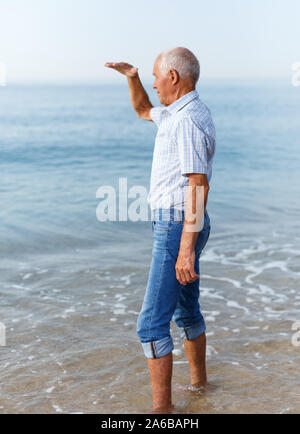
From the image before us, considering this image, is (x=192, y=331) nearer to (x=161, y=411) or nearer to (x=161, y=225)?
(x=161, y=411)

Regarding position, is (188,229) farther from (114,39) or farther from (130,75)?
(114,39)

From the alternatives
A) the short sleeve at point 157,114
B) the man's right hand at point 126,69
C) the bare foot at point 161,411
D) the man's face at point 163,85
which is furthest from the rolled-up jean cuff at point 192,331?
the man's right hand at point 126,69

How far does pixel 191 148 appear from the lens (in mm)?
2953

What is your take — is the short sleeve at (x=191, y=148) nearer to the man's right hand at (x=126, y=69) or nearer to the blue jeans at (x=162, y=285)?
the blue jeans at (x=162, y=285)

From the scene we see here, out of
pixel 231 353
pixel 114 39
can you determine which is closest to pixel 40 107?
pixel 114 39

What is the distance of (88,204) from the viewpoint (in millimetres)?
11203

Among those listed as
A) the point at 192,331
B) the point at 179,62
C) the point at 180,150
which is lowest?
the point at 192,331

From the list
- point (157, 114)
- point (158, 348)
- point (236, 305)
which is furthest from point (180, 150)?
point (236, 305)

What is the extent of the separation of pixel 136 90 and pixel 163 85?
508mm

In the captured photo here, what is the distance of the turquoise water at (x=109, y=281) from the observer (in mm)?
3785

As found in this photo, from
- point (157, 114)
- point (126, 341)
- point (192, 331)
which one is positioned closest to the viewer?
point (157, 114)

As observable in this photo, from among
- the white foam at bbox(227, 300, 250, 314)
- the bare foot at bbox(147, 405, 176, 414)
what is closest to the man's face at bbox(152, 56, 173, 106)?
the bare foot at bbox(147, 405, 176, 414)

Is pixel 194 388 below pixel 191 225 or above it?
below

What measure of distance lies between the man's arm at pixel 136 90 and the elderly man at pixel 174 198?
1.36 feet
